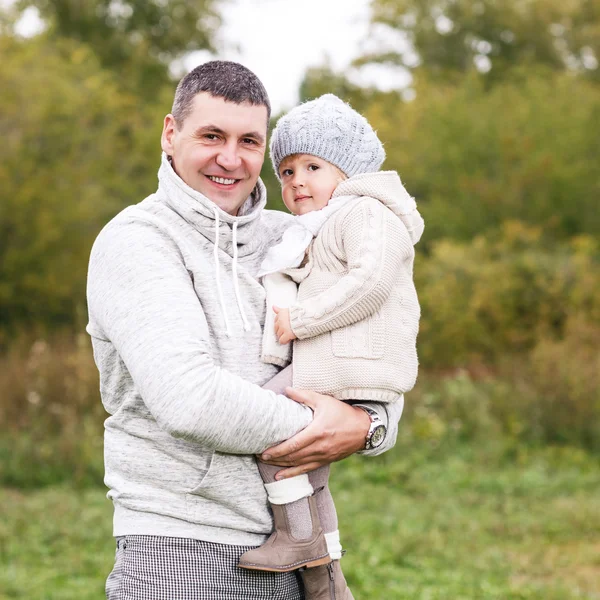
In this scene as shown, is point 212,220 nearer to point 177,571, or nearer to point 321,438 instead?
point 321,438

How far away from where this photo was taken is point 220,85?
2.37 meters

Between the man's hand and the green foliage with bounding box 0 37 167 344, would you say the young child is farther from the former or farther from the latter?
the green foliage with bounding box 0 37 167 344

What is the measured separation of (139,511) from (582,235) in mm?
14453

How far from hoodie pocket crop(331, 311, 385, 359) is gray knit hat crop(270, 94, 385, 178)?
603 mm

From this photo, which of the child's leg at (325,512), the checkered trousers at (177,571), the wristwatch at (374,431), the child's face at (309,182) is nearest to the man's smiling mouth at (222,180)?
the child's face at (309,182)

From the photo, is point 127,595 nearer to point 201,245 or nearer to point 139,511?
point 139,511

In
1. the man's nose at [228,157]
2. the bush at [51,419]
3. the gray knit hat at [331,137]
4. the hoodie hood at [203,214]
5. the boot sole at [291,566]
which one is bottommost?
the boot sole at [291,566]

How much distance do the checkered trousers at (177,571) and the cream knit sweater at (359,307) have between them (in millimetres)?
475

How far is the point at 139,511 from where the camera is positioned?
228 centimetres

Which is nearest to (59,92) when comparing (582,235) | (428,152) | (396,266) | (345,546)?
(428,152)

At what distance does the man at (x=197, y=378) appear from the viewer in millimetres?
2121

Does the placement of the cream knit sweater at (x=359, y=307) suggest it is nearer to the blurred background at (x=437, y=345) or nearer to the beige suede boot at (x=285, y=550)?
the beige suede boot at (x=285, y=550)

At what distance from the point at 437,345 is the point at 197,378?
1241 centimetres

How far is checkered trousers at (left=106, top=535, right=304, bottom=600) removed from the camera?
7.39ft
